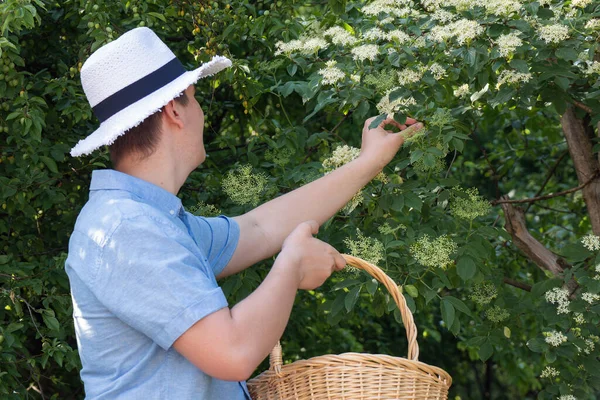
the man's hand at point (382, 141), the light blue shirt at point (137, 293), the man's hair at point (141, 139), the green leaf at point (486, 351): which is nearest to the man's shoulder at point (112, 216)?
the light blue shirt at point (137, 293)

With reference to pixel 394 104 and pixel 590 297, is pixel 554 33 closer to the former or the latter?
pixel 394 104

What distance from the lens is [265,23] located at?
3092mm

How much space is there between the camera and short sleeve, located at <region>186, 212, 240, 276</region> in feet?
6.50

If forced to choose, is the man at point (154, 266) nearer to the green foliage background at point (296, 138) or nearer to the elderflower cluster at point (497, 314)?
the green foliage background at point (296, 138)

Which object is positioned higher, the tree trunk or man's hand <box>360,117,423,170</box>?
man's hand <box>360,117,423,170</box>

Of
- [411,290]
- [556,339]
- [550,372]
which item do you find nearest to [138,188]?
[411,290]

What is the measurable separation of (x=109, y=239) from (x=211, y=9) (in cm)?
168

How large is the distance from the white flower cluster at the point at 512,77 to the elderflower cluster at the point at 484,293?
2.59 feet

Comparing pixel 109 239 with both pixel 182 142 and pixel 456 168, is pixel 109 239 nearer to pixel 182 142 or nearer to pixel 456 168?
pixel 182 142

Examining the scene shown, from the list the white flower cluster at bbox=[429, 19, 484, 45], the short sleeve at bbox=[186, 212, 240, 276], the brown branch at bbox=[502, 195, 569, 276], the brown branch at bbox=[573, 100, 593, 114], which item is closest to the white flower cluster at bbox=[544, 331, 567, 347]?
the brown branch at bbox=[502, 195, 569, 276]

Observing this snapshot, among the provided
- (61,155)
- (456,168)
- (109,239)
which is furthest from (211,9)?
(456,168)

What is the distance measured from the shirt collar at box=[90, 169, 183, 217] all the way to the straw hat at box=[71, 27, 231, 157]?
0.07 metres

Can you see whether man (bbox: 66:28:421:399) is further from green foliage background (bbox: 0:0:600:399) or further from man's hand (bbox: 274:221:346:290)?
green foliage background (bbox: 0:0:600:399)

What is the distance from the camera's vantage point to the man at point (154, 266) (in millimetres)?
1488
